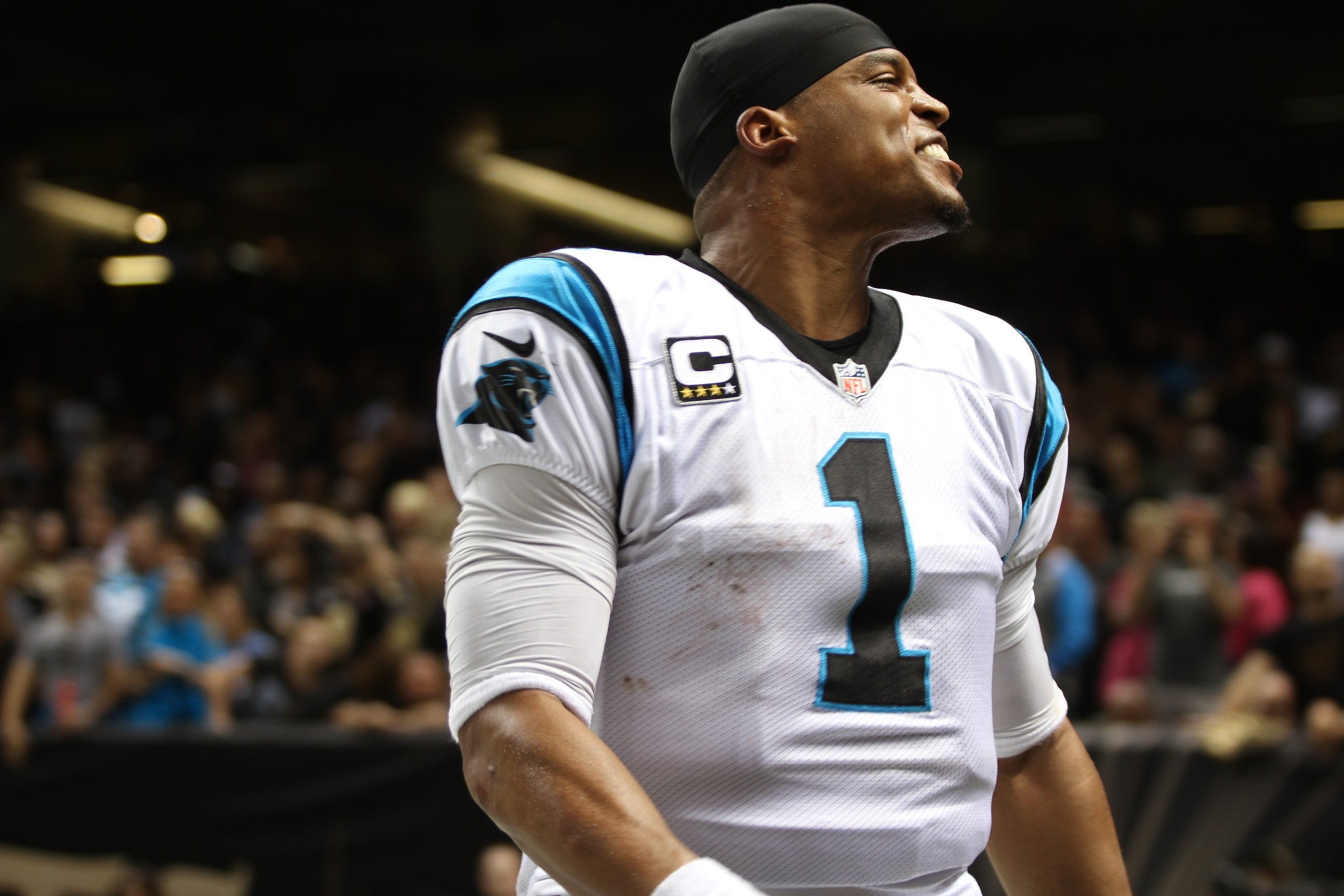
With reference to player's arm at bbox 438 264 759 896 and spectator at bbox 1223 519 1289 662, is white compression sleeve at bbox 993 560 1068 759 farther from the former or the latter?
spectator at bbox 1223 519 1289 662

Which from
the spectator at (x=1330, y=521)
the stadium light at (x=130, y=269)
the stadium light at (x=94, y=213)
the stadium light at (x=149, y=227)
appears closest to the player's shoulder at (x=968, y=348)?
the spectator at (x=1330, y=521)

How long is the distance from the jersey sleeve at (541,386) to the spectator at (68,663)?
6.93 metres

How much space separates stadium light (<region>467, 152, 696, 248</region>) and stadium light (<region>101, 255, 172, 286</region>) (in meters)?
5.16

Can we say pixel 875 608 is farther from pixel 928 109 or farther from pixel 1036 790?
pixel 928 109

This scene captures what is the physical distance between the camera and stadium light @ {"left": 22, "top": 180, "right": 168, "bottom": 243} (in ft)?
66.0

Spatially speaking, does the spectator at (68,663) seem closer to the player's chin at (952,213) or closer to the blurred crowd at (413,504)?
the blurred crowd at (413,504)

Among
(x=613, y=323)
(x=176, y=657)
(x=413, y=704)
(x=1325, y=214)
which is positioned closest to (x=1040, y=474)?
(x=613, y=323)

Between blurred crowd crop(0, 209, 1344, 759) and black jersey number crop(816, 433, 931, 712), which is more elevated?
black jersey number crop(816, 433, 931, 712)

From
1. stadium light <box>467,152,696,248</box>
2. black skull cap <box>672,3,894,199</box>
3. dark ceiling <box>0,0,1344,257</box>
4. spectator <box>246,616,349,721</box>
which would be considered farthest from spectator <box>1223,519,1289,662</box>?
stadium light <box>467,152,696,248</box>

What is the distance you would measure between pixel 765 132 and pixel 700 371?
392 millimetres

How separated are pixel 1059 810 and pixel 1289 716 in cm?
424

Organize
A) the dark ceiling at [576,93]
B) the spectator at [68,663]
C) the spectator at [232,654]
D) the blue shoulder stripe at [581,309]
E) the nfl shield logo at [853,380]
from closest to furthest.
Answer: the blue shoulder stripe at [581,309] → the nfl shield logo at [853,380] → the spectator at [232,654] → the spectator at [68,663] → the dark ceiling at [576,93]

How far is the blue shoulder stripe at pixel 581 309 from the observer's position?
167 centimetres

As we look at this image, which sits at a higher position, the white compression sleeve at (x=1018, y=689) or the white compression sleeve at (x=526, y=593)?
the white compression sleeve at (x=526, y=593)
